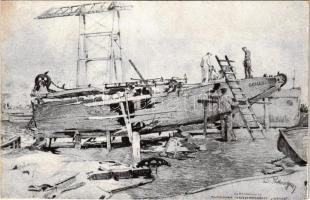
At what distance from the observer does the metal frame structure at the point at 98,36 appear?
3430 mm

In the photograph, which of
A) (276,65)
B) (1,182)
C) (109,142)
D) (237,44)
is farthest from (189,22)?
(1,182)

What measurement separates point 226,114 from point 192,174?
53cm

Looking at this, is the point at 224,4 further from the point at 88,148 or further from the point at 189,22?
the point at 88,148

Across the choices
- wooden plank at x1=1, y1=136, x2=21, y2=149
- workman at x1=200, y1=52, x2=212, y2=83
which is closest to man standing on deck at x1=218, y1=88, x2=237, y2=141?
workman at x1=200, y1=52, x2=212, y2=83

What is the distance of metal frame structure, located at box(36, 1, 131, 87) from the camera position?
3.43 metres

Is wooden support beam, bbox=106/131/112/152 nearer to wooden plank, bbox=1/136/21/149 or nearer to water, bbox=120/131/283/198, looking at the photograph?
water, bbox=120/131/283/198

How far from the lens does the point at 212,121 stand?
3459 millimetres

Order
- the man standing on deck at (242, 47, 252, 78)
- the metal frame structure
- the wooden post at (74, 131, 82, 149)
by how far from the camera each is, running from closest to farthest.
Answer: the man standing on deck at (242, 47, 252, 78) < the metal frame structure < the wooden post at (74, 131, 82, 149)

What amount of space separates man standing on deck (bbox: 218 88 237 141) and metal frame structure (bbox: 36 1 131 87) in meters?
0.79

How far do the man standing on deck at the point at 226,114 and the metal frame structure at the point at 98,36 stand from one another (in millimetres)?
788

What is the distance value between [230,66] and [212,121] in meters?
0.45

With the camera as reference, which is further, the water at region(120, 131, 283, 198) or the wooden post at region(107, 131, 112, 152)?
the wooden post at region(107, 131, 112, 152)

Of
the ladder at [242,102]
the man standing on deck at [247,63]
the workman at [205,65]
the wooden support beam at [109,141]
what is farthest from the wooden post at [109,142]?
the man standing on deck at [247,63]

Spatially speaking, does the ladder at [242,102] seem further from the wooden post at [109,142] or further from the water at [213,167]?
the wooden post at [109,142]
